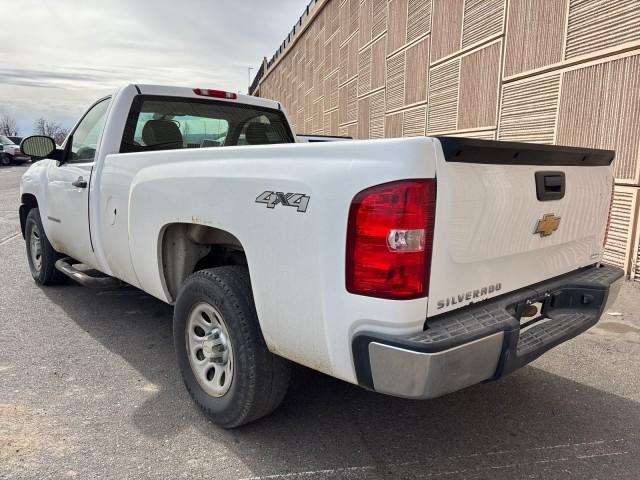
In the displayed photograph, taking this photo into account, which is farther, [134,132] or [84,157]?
[84,157]

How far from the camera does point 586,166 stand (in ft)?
9.30

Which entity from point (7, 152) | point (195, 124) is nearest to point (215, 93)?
point (195, 124)

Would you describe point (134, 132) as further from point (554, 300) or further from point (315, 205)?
point (554, 300)

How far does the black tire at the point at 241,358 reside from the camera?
100.0 inches

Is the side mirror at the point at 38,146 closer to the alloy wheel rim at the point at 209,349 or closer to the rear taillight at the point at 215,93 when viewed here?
the rear taillight at the point at 215,93

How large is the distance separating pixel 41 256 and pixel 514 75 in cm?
674

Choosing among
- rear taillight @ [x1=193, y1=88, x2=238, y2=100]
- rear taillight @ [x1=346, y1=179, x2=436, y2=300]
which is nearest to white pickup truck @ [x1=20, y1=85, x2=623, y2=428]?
rear taillight @ [x1=346, y1=179, x2=436, y2=300]

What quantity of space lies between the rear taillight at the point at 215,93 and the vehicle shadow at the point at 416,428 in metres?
2.25

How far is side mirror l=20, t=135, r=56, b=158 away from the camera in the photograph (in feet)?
14.9

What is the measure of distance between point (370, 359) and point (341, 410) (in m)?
1.21

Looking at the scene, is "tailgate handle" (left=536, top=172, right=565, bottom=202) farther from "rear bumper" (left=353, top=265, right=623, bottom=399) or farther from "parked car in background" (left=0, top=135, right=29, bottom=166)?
"parked car in background" (left=0, top=135, right=29, bottom=166)

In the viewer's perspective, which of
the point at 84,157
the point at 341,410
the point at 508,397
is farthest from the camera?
the point at 84,157

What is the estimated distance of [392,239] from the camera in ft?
6.41

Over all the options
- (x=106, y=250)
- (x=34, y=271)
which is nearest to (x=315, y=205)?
(x=106, y=250)
